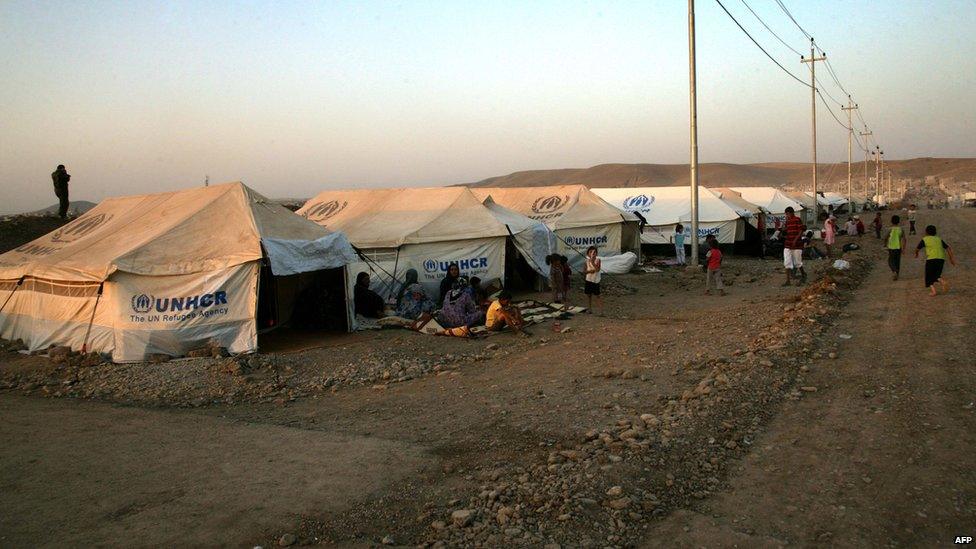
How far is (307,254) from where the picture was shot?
11406mm

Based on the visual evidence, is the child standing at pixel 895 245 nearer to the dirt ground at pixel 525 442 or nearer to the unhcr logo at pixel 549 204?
the dirt ground at pixel 525 442

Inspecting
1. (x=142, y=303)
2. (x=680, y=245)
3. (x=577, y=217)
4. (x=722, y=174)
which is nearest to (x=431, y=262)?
(x=142, y=303)

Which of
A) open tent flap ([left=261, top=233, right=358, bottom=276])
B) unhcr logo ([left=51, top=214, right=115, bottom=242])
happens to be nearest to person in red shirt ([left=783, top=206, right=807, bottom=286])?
open tent flap ([left=261, top=233, right=358, bottom=276])

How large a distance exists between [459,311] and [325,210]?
8.70 metres

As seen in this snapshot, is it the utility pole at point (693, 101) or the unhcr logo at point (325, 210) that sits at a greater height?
the utility pole at point (693, 101)

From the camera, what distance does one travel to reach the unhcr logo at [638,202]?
2850cm

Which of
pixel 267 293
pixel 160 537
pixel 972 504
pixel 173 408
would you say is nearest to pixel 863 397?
pixel 972 504

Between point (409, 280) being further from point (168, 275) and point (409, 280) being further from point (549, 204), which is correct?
point (549, 204)

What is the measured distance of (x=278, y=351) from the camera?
1081cm

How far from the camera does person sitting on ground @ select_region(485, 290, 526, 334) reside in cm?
1152

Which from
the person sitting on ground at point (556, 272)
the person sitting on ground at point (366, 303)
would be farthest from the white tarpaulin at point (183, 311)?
the person sitting on ground at point (556, 272)

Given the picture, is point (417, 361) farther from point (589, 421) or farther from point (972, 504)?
point (972, 504)

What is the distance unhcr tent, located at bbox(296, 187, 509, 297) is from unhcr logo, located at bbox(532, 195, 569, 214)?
554 cm

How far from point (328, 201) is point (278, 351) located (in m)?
9.85
